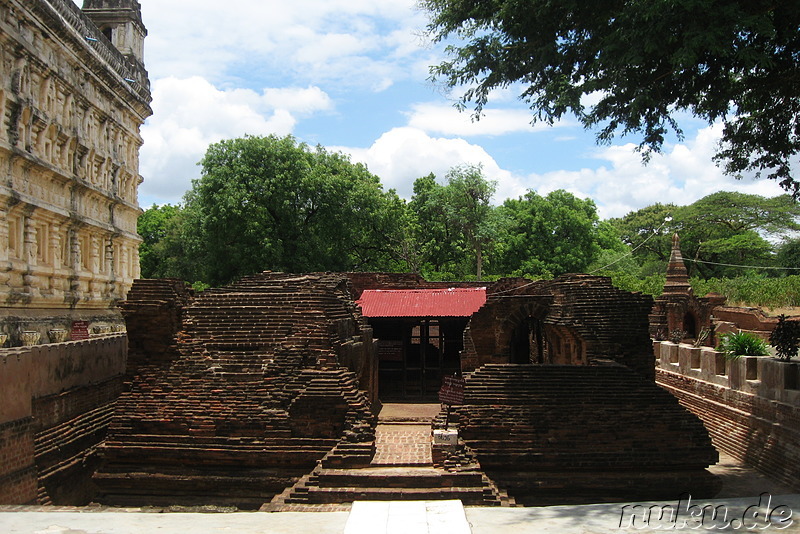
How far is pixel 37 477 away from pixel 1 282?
379 inches

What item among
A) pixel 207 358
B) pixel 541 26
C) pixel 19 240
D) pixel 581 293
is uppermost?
pixel 541 26

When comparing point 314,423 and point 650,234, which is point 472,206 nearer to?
point 650,234

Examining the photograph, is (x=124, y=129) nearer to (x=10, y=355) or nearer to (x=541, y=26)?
(x=10, y=355)

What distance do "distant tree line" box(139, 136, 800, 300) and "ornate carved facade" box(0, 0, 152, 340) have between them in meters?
4.30

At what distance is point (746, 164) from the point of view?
14.6 m

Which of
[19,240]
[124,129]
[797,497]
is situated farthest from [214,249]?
[797,497]

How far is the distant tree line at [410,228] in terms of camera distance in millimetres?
33125

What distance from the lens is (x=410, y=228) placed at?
38688mm

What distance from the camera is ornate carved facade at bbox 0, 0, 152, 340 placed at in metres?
19.6

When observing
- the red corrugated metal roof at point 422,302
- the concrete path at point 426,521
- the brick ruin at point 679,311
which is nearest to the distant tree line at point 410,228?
the brick ruin at point 679,311

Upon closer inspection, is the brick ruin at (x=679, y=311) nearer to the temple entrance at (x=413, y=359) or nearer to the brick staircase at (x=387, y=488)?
the temple entrance at (x=413, y=359)

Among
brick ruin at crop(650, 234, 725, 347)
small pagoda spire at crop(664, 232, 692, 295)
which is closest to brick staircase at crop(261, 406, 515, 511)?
brick ruin at crop(650, 234, 725, 347)

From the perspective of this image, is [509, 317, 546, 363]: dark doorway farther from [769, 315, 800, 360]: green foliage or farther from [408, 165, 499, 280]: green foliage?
[408, 165, 499, 280]: green foliage

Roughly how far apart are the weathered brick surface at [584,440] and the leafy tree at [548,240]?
33.8m
